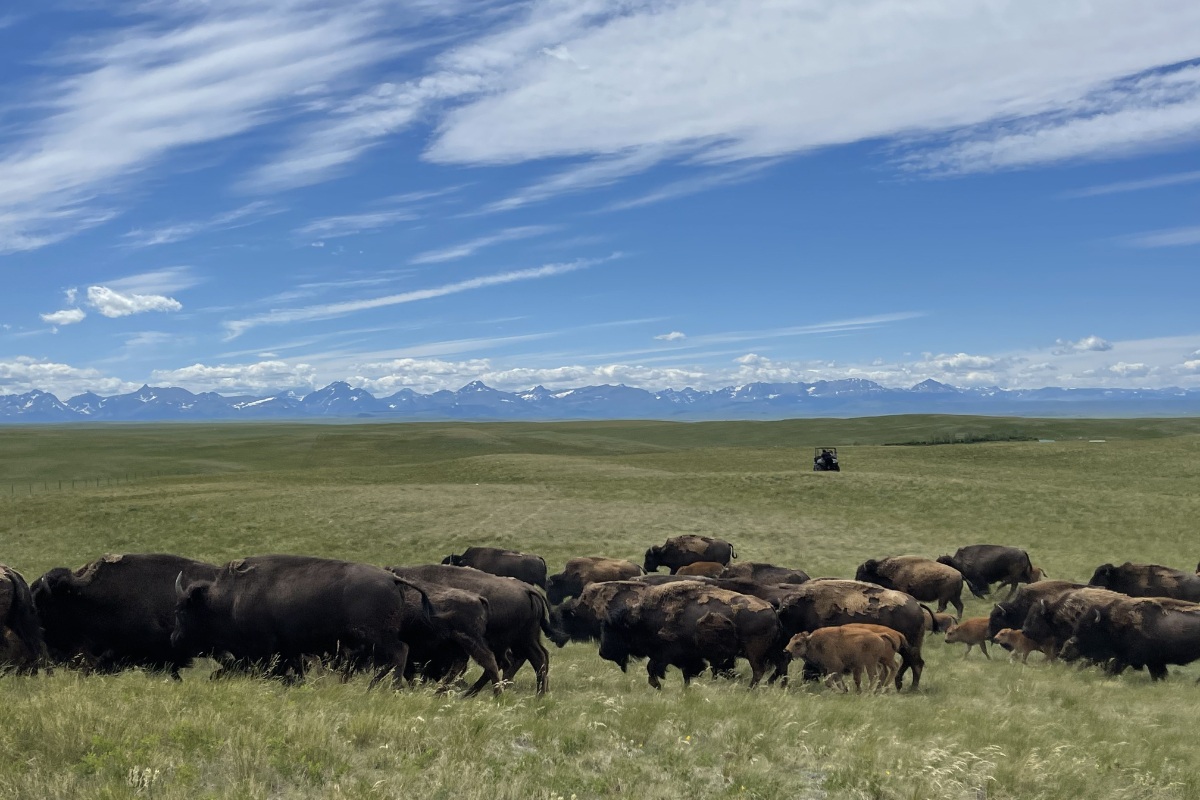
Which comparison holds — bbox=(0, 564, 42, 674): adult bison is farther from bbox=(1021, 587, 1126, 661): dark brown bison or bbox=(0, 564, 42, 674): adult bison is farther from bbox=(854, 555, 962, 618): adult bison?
bbox=(854, 555, 962, 618): adult bison

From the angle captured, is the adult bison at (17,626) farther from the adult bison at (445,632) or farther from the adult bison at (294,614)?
the adult bison at (445,632)

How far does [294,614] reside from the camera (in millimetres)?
11953

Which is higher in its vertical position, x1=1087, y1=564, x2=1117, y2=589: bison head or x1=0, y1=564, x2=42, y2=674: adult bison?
x1=0, y1=564, x2=42, y2=674: adult bison

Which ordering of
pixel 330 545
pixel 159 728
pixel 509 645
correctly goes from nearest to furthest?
pixel 159 728 < pixel 509 645 < pixel 330 545

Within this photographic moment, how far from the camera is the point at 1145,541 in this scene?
34094 millimetres

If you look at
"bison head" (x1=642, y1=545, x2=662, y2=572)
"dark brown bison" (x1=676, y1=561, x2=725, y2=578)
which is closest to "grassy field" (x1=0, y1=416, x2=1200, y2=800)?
"bison head" (x1=642, y1=545, x2=662, y2=572)

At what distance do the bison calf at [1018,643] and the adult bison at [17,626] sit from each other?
59.7 feet

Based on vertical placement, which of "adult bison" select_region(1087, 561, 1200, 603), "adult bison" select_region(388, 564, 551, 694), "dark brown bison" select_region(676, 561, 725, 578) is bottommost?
"dark brown bison" select_region(676, 561, 725, 578)

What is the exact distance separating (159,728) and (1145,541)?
37814mm

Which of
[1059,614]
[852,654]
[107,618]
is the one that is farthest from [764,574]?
[107,618]

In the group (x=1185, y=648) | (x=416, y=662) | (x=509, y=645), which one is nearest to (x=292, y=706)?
(x=416, y=662)

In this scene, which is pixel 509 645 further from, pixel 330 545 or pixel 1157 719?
pixel 330 545

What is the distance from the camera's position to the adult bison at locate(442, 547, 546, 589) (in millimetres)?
24328

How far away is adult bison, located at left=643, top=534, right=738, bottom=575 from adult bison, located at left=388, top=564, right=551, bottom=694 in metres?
14.7
